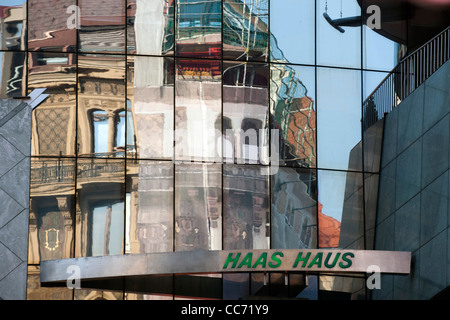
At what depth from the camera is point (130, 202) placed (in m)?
34.0

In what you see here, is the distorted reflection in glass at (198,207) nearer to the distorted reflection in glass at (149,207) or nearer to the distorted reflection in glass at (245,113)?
the distorted reflection in glass at (149,207)

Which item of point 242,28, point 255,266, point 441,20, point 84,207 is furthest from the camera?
point 441,20

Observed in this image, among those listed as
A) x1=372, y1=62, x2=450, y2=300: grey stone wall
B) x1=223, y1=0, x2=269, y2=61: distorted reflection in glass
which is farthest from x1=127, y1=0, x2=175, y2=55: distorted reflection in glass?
x1=372, y1=62, x2=450, y2=300: grey stone wall

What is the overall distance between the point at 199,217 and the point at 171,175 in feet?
5.50

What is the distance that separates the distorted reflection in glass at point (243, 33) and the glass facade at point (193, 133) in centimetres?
5

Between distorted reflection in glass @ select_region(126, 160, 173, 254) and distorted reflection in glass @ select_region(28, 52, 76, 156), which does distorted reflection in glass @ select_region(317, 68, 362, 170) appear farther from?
distorted reflection in glass @ select_region(28, 52, 76, 156)

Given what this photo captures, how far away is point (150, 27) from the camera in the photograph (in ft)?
116

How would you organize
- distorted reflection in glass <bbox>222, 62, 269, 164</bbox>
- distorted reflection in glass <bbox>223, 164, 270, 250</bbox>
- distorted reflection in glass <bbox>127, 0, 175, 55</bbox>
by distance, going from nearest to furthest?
1. distorted reflection in glass <bbox>223, 164, 270, 250</bbox>
2. distorted reflection in glass <bbox>222, 62, 269, 164</bbox>
3. distorted reflection in glass <bbox>127, 0, 175, 55</bbox>

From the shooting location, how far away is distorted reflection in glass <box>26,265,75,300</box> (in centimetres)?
3259

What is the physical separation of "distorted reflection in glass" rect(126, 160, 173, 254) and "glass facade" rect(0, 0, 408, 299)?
0.14ft
